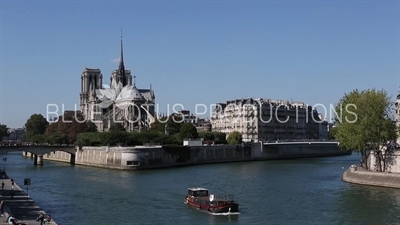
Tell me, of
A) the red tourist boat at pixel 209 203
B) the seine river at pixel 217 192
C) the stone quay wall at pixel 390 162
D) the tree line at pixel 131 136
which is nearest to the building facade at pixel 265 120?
the tree line at pixel 131 136

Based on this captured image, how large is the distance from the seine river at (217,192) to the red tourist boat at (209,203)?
506 millimetres

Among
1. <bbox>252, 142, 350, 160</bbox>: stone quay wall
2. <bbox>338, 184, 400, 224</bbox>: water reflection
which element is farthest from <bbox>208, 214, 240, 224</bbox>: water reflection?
<bbox>252, 142, 350, 160</bbox>: stone quay wall

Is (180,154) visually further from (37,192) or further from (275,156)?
(37,192)

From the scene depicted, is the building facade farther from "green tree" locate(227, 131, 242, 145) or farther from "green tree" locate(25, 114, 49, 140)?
"green tree" locate(25, 114, 49, 140)

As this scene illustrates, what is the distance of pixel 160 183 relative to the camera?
47.7m

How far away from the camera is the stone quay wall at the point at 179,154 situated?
221ft

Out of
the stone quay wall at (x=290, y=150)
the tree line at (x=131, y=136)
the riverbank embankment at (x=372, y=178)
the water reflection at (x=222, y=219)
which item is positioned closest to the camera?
the water reflection at (x=222, y=219)

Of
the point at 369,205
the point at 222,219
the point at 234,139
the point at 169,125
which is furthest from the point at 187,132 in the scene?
the point at 222,219

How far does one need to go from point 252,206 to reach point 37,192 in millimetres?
16344

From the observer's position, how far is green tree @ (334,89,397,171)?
149ft

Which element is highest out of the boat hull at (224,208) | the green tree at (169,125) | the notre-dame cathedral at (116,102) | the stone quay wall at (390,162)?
the notre-dame cathedral at (116,102)

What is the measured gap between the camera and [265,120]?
361 feet

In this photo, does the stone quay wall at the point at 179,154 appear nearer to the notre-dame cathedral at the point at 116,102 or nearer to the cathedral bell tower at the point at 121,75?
the notre-dame cathedral at the point at 116,102

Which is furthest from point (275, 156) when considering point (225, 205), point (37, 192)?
point (225, 205)
